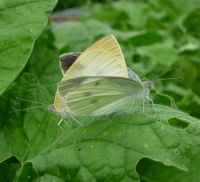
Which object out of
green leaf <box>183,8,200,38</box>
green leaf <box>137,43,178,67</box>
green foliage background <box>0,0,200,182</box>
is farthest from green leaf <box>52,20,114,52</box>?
green foliage background <box>0,0,200,182</box>

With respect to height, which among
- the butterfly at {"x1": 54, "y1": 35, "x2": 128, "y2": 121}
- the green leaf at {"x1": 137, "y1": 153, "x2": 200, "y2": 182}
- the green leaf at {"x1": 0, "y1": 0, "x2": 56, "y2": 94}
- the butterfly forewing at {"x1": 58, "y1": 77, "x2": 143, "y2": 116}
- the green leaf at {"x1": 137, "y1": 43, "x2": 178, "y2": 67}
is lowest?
the green leaf at {"x1": 137, "y1": 43, "x2": 178, "y2": 67}

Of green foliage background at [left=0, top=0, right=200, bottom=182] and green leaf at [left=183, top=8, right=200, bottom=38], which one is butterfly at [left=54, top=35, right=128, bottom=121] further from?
green leaf at [left=183, top=8, right=200, bottom=38]

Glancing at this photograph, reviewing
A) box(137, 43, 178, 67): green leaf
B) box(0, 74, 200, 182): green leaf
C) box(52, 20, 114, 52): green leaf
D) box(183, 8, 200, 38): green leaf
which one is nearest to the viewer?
box(0, 74, 200, 182): green leaf

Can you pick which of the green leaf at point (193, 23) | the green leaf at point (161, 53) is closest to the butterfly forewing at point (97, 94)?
the green leaf at point (161, 53)

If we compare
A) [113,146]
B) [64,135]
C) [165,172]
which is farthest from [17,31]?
[165,172]

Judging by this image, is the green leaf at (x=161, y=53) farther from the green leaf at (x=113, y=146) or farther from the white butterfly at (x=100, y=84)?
the green leaf at (x=113, y=146)

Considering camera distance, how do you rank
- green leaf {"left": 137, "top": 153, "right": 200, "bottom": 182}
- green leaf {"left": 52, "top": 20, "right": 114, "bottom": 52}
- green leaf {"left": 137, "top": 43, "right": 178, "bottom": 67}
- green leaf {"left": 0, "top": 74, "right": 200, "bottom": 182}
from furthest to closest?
green leaf {"left": 137, "top": 43, "right": 178, "bottom": 67} < green leaf {"left": 52, "top": 20, "right": 114, "bottom": 52} < green leaf {"left": 137, "top": 153, "right": 200, "bottom": 182} < green leaf {"left": 0, "top": 74, "right": 200, "bottom": 182}
